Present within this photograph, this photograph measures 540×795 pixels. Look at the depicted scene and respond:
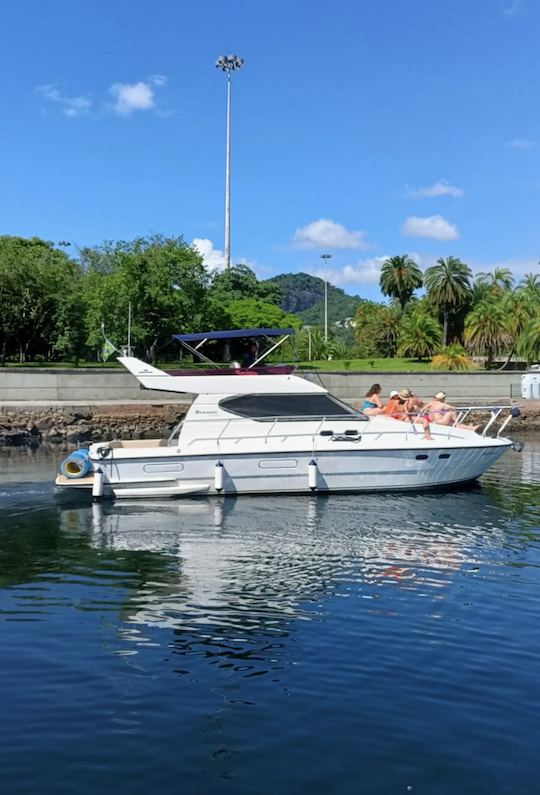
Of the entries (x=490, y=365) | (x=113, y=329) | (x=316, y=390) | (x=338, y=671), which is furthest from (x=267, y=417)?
(x=490, y=365)

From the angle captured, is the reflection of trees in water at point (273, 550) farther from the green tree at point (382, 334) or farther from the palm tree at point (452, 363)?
the green tree at point (382, 334)

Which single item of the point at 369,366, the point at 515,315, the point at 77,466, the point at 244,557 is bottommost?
the point at 244,557

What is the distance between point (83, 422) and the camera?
3169cm

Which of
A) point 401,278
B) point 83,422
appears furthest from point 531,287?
point 83,422

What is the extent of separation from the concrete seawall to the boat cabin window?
56.6ft

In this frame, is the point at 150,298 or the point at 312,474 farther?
the point at 150,298

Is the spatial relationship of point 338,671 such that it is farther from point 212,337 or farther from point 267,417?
point 212,337

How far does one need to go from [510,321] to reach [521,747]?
203 feet

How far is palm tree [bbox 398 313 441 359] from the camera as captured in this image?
7550cm

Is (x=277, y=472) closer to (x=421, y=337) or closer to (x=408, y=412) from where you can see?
(x=408, y=412)

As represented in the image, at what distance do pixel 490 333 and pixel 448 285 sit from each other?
1779 cm

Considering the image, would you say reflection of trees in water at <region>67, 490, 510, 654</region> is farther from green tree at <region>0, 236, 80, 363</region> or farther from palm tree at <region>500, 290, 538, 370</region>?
palm tree at <region>500, 290, 538, 370</region>

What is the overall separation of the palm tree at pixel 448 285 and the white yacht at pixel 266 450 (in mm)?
64876

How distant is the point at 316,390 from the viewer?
1622 centimetres
